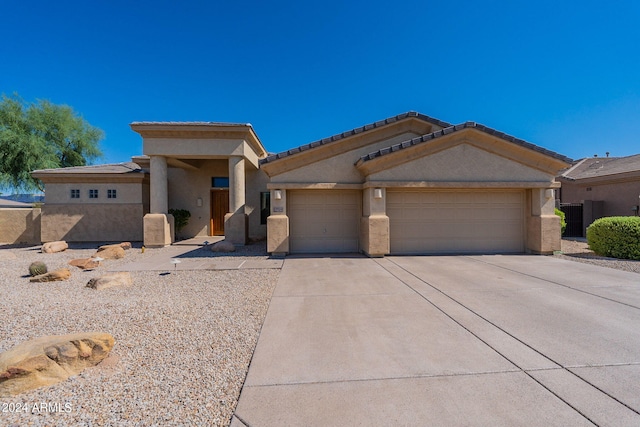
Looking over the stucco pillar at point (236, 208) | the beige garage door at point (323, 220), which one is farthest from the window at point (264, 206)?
the beige garage door at point (323, 220)

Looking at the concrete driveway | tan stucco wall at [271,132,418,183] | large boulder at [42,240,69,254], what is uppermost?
tan stucco wall at [271,132,418,183]

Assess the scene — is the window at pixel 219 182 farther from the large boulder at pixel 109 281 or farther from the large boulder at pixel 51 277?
the large boulder at pixel 109 281

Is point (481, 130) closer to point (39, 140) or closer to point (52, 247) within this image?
point (52, 247)

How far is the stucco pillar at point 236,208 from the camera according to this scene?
41.2 feet

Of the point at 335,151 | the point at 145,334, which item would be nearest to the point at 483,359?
the point at 145,334

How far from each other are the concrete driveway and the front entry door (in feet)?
35.4

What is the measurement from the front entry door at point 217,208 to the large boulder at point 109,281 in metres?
9.27

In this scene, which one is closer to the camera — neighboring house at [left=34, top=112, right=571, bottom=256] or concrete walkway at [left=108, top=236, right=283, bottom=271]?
concrete walkway at [left=108, top=236, right=283, bottom=271]

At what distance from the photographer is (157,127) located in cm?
1225

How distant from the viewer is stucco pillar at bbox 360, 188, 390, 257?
32.1 feet

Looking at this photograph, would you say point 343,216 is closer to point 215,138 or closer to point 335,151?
point 335,151

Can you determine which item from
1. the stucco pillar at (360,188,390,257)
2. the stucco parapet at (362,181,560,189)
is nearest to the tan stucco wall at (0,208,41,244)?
the stucco pillar at (360,188,390,257)

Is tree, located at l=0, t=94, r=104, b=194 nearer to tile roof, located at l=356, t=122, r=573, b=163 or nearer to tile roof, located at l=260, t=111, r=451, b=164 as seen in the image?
tile roof, located at l=260, t=111, r=451, b=164

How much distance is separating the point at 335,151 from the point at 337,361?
8290 millimetres
